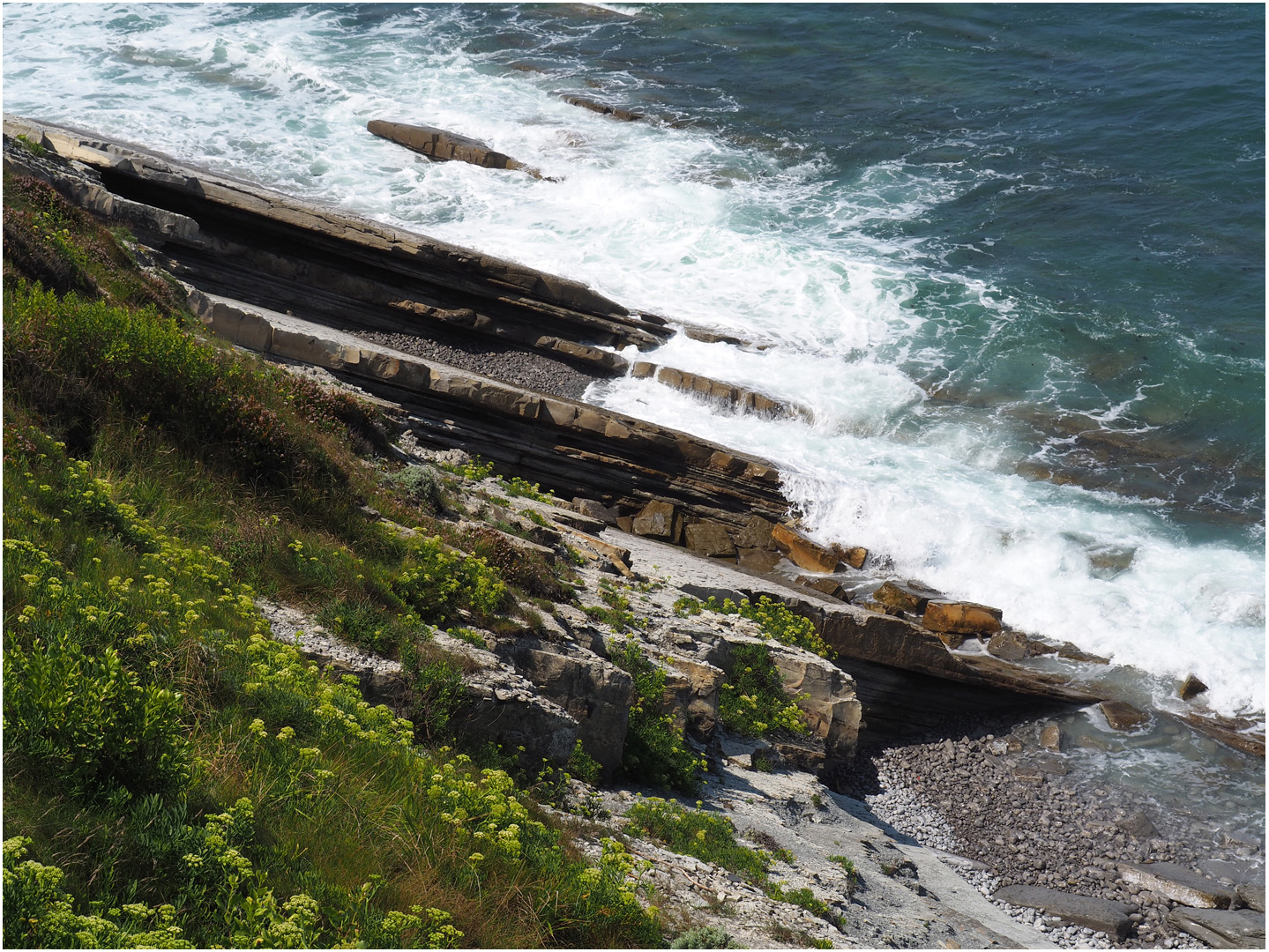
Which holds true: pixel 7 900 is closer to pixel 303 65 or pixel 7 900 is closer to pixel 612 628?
pixel 612 628

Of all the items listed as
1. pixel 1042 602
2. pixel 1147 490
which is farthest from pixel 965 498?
pixel 1147 490

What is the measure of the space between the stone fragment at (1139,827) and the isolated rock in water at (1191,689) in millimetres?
3802

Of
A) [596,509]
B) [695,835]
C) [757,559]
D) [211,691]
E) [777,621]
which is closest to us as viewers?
[211,691]

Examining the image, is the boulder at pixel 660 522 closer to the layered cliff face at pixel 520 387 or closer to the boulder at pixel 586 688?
the layered cliff face at pixel 520 387

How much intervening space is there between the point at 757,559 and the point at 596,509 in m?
3.92

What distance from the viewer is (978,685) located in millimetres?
18438

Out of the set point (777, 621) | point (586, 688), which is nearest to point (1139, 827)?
point (777, 621)

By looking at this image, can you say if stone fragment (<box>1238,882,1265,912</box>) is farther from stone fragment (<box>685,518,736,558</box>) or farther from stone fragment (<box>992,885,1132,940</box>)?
stone fragment (<box>685,518,736,558</box>)

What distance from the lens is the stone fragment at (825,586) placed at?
1975cm

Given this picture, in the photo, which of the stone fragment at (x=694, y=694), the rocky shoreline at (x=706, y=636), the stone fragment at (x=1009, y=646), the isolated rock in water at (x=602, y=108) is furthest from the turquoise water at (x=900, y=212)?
the stone fragment at (x=694, y=694)

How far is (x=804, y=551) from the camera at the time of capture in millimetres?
20609

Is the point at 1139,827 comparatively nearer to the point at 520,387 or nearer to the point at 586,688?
the point at 586,688

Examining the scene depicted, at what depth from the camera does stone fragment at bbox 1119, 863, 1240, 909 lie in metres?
14.5

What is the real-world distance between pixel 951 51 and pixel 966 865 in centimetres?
4418
